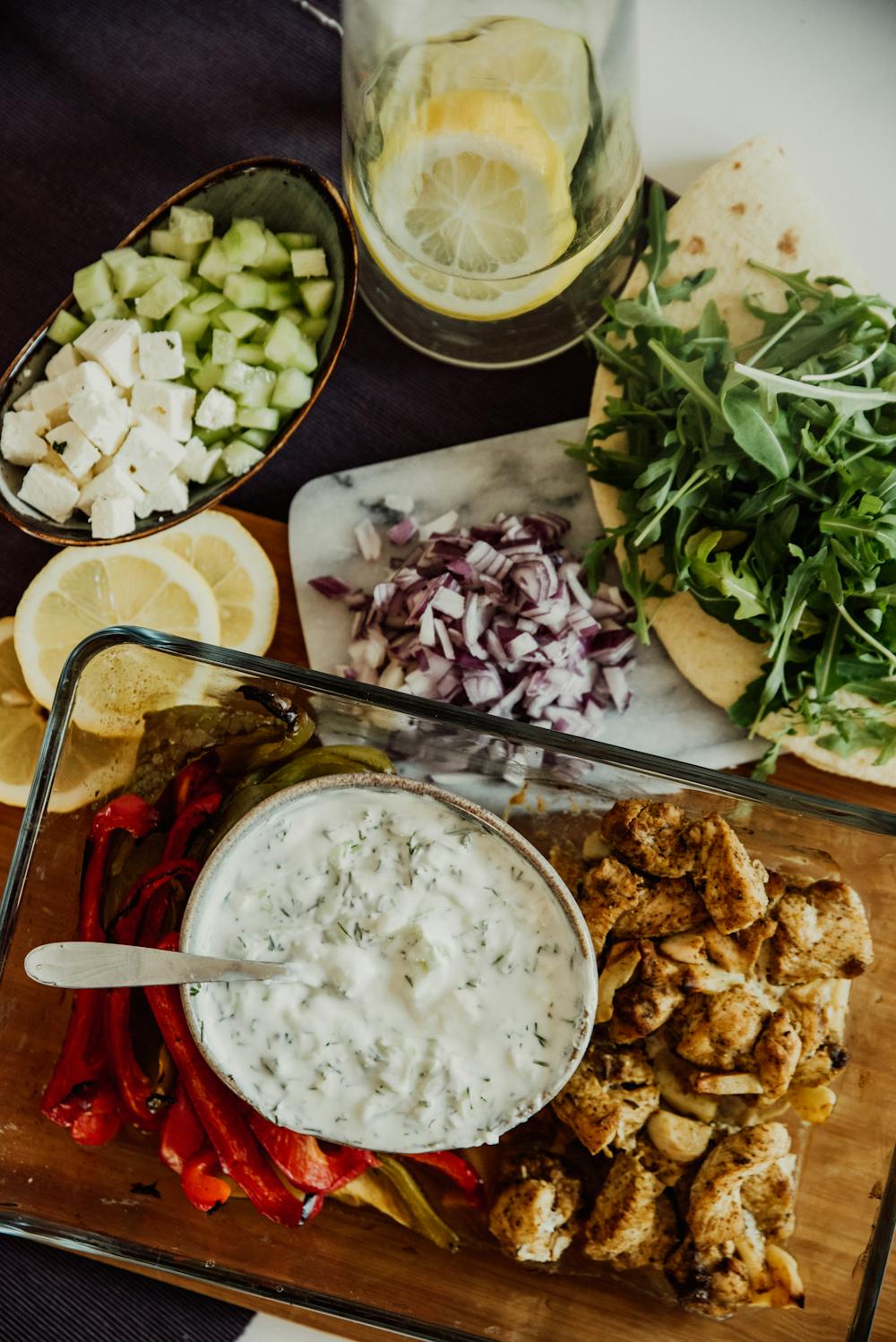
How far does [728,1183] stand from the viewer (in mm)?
1735

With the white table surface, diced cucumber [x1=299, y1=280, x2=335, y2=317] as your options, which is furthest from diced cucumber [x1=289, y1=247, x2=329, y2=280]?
the white table surface

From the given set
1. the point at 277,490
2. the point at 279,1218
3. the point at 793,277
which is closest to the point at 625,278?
the point at 793,277

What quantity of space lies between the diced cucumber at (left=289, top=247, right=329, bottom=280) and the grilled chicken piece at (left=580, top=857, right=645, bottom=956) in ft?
3.69

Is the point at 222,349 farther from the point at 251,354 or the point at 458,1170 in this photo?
the point at 458,1170

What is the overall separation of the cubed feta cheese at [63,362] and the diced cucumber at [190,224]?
277 mm

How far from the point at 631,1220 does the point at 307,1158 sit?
1.61 ft

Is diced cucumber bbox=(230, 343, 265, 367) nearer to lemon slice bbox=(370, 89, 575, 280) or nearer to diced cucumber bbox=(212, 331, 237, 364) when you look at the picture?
diced cucumber bbox=(212, 331, 237, 364)

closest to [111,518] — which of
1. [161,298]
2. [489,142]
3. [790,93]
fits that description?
[161,298]

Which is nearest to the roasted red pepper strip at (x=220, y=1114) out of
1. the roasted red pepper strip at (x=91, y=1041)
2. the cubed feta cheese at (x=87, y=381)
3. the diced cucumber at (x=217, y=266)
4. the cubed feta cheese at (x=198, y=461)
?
the roasted red pepper strip at (x=91, y=1041)

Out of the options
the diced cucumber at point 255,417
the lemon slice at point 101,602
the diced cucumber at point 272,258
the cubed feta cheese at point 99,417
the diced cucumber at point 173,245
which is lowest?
the lemon slice at point 101,602

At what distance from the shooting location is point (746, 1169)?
5.71 feet

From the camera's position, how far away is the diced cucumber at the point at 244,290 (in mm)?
2016

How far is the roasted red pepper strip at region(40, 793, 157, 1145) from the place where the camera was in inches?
71.7

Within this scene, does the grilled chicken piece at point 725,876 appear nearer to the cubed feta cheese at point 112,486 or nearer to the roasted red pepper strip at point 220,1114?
the roasted red pepper strip at point 220,1114
